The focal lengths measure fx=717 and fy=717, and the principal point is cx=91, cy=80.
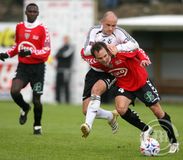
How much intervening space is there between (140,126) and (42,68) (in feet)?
11.8

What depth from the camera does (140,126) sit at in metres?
12.4

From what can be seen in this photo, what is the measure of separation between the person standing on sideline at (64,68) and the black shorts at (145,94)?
1606cm

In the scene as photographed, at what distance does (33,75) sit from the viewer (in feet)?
49.6

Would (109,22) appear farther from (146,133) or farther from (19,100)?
(19,100)

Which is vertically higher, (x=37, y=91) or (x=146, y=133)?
(x=146, y=133)

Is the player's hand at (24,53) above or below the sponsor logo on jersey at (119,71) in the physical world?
below

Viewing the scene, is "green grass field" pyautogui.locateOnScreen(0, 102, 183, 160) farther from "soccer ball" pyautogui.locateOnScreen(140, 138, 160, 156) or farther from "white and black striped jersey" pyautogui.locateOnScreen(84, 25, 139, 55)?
"white and black striped jersey" pyautogui.locateOnScreen(84, 25, 139, 55)

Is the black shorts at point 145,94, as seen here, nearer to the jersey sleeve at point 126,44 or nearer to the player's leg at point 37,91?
the jersey sleeve at point 126,44

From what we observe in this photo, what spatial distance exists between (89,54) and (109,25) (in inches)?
25.2

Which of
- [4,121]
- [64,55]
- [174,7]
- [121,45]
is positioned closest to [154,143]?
[121,45]

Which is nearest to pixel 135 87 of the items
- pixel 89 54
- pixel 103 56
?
pixel 103 56

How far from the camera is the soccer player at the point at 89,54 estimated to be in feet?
39.5

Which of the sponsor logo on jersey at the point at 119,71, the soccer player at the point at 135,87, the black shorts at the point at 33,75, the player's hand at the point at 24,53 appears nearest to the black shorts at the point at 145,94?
the soccer player at the point at 135,87

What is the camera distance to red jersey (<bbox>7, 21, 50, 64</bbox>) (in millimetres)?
15062
